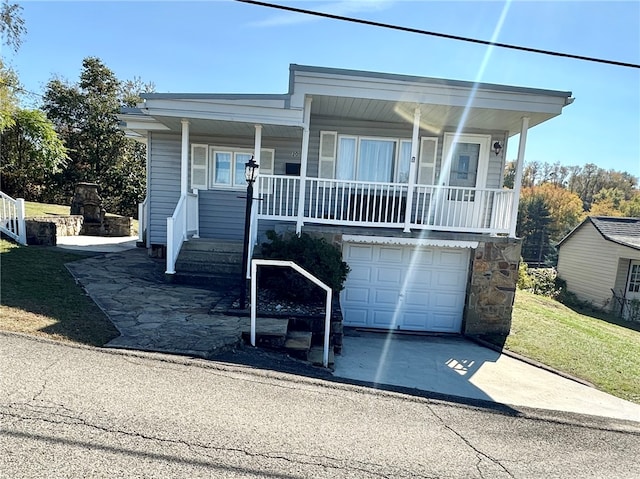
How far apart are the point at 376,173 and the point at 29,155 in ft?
49.3

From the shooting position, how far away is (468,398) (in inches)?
164

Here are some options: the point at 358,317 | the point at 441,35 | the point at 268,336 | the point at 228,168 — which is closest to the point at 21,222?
the point at 228,168

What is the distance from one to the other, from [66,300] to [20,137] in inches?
566

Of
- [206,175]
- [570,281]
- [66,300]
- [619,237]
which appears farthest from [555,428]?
[570,281]

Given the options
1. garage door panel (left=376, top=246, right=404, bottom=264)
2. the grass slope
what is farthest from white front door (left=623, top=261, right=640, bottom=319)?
the grass slope

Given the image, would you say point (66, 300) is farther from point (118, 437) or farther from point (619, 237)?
point (619, 237)

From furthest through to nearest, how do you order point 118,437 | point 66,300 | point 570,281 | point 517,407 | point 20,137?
point 570,281 → point 20,137 → point 66,300 → point 517,407 → point 118,437

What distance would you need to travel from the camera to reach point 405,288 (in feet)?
24.0

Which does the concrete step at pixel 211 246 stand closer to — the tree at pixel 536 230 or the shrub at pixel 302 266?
the shrub at pixel 302 266

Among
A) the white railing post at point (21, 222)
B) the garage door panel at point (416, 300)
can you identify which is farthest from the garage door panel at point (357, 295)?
the white railing post at point (21, 222)

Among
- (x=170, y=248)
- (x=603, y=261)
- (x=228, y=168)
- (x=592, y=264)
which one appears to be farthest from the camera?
(x=592, y=264)

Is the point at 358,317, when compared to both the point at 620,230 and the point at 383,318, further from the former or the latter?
the point at 620,230

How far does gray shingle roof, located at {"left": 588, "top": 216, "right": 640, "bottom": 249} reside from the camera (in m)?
15.4

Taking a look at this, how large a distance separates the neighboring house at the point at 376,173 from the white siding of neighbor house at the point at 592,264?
11.7 m
